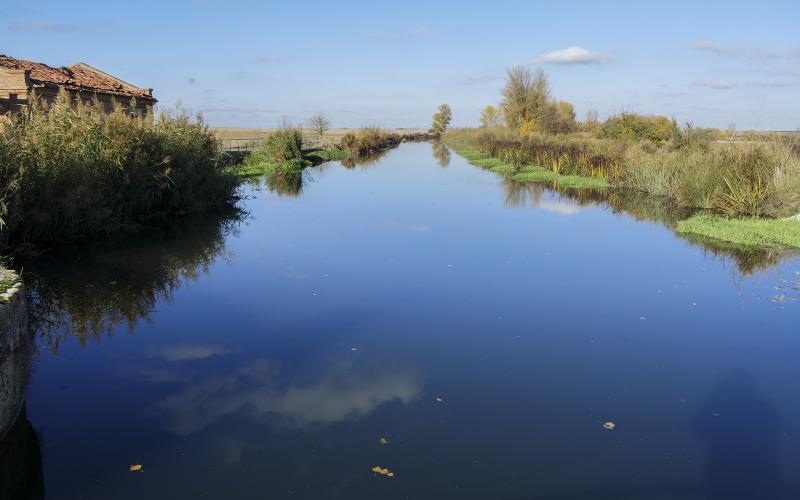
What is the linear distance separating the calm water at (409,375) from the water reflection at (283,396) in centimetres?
3

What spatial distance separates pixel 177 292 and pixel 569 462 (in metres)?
7.00

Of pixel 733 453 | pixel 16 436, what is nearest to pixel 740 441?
pixel 733 453

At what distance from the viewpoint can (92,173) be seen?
13.7m

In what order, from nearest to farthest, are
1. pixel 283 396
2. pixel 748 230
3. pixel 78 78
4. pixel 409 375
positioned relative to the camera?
pixel 283 396 < pixel 409 375 < pixel 748 230 < pixel 78 78

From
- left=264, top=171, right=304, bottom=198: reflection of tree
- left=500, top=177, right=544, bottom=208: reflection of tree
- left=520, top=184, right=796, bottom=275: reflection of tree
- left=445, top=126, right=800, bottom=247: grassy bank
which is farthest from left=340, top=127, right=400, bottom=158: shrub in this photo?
left=520, top=184, right=796, bottom=275: reflection of tree

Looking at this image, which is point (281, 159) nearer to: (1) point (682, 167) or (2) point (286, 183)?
(2) point (286, 183)

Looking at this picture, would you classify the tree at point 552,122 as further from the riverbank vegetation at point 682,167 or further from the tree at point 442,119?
the tree at point 442,119

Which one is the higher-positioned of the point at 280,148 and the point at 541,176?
the point at 280,148

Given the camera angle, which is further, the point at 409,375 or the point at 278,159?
the point at 278,159

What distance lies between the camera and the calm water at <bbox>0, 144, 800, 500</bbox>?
4.77m

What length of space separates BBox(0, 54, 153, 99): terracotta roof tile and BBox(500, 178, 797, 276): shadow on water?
66.7ft

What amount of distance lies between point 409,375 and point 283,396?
1346 millimetres

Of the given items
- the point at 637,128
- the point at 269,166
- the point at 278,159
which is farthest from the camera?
the point at 637,128

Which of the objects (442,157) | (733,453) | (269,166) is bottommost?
(733,453)
